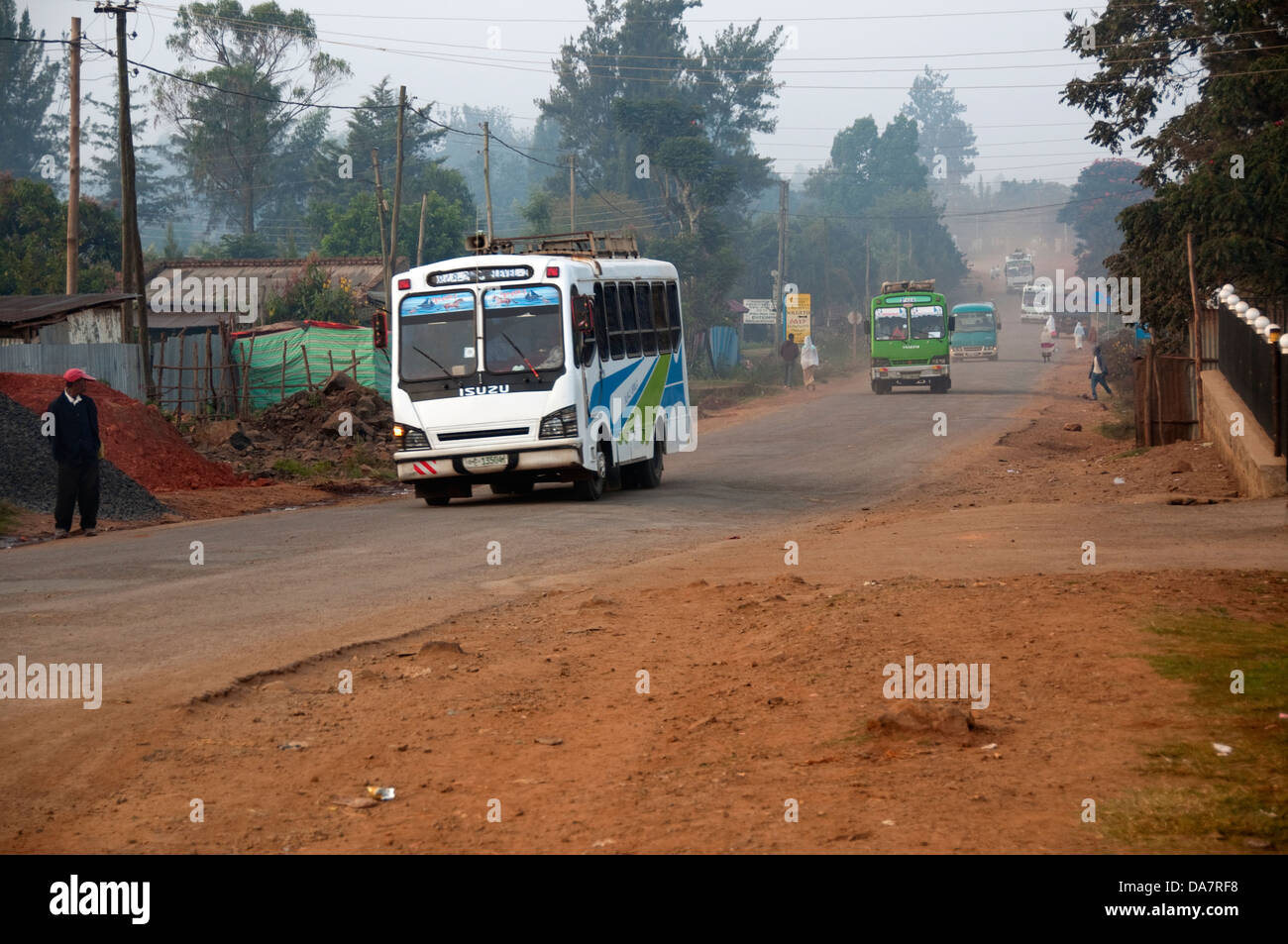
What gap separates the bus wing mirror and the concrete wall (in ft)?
24.9

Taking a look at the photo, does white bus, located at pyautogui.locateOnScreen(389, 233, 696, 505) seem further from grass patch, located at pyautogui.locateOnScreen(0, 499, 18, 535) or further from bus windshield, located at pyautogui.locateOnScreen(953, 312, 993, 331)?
bus windshield, located at pyautogui.locateOnScreen(953, 312, 993, 331)

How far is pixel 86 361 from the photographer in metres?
26.4

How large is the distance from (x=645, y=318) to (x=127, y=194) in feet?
41.8

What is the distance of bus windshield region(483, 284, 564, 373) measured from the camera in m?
17.3

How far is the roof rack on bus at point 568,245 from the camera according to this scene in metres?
19.8

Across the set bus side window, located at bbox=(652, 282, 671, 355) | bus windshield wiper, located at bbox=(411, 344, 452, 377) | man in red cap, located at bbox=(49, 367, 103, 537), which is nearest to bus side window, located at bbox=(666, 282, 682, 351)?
bus side window, located at bbox=(652, 282, 671, 355)

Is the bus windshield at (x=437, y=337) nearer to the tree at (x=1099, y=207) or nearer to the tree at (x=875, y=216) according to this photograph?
the tree at (x=875, y=216)

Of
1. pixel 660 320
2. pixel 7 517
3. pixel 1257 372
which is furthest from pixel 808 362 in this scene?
pixel 7 517

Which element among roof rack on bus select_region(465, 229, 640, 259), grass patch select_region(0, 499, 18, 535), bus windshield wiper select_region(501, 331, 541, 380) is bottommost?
grass patch select_region(0, 499, 18, 535)

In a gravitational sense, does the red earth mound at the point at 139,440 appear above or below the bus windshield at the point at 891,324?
below

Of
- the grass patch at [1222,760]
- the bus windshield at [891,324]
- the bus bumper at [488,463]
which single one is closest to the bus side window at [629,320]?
the bus bumper at [488,463]

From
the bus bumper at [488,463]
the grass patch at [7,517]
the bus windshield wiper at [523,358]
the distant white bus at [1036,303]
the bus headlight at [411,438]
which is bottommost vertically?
the grass patch at [7,517]

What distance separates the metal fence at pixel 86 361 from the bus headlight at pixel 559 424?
11.6m
